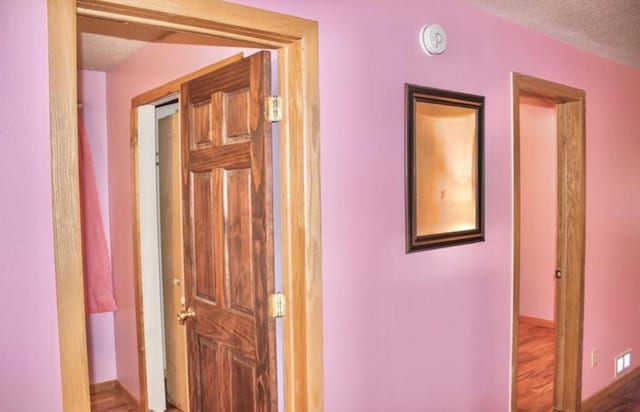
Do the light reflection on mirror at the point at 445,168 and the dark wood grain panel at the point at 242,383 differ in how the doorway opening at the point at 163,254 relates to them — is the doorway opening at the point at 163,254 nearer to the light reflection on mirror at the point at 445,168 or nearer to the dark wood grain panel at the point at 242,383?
the dark wood grain panel at the point at 242,383

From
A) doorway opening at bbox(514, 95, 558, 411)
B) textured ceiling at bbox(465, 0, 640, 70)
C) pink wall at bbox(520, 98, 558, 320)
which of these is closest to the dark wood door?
textured ceiling at bbox(465, 0, 640, 70)

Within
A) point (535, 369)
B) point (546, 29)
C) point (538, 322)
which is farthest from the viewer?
point (538, 322)

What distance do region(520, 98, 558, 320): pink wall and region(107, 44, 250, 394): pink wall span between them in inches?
149

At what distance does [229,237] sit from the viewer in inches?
81.7

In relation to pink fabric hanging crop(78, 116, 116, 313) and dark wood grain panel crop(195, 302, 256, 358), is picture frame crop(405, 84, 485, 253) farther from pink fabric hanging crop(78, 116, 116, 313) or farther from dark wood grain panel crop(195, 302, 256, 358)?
pink fabric hanging crop(78, 116, 116, 313)

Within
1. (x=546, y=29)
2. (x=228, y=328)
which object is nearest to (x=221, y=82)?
Result: (x=228, y=328)

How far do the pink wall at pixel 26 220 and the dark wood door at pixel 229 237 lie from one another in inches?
29.6

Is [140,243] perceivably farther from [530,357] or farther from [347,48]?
[530,357]

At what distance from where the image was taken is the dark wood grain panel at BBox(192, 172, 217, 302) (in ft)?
7.22

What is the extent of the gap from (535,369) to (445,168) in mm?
2620

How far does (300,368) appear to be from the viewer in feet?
6.16

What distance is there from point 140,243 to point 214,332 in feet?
4.01

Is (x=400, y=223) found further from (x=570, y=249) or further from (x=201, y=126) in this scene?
(x=570, y=249)

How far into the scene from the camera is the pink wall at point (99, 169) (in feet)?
12.0
